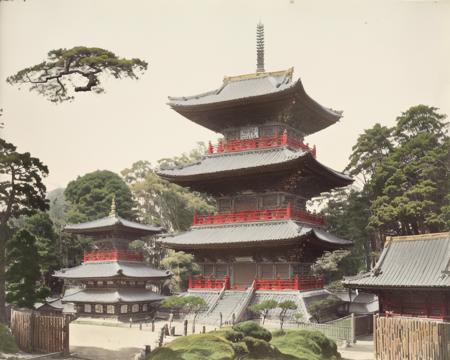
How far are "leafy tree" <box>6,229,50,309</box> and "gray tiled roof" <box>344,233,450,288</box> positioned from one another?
1504 centimetres

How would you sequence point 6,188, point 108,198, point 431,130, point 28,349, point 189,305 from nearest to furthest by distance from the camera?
point 28,349 → point 6,188 → point 189,305 → point 431,130 → point 108,198

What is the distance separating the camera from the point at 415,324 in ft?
52.9

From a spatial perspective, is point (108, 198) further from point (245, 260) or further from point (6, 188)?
point (6, 188)

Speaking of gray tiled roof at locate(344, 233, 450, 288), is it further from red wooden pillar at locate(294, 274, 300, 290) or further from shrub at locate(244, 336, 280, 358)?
shrub at locate(244, 336, 280, 358)

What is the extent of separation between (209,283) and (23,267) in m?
12.0

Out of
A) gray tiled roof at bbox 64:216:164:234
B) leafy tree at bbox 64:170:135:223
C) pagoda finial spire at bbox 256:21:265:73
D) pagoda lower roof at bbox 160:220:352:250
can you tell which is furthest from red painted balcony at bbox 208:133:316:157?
leafy tree at bbox 64:170:135:223

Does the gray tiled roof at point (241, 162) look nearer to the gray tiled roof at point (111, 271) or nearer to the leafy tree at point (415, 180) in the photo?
the leafy tree at point (415, 180)

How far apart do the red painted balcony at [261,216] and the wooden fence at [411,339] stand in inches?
537

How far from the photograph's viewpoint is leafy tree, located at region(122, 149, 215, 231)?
190 feet

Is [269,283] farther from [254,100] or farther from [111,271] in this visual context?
[111,271]

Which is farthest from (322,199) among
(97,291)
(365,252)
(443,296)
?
(443,296)

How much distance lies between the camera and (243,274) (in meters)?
31.5

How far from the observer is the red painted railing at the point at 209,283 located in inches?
1222

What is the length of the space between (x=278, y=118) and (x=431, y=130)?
621 inches
